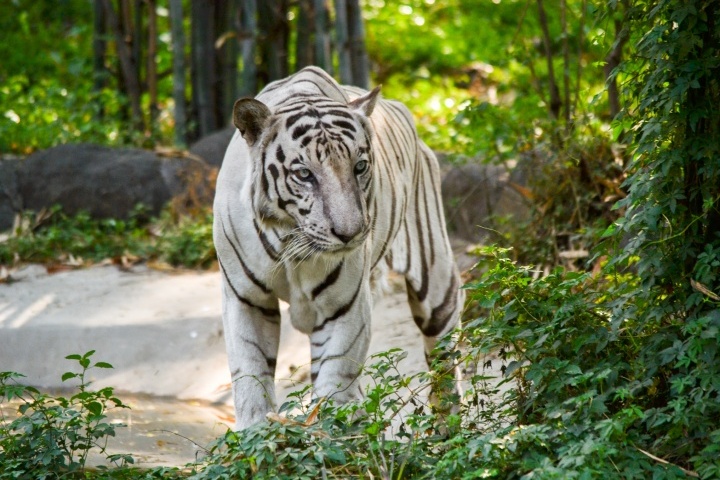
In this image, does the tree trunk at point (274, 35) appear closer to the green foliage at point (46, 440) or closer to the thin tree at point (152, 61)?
the thin tree at point (152, 61)

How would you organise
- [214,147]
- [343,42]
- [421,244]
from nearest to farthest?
[421,244] < [343,42] < [214,147]

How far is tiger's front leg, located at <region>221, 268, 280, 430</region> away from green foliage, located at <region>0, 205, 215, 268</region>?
3421 millimetres

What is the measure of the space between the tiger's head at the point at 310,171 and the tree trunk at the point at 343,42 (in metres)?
4.53

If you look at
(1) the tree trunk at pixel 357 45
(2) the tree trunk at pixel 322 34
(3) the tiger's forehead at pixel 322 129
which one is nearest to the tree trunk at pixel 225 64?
(2) the tree trunk at pixel 322 34

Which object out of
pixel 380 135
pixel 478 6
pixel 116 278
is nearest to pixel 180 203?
pixel 116 278

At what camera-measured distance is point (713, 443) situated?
3078 mm

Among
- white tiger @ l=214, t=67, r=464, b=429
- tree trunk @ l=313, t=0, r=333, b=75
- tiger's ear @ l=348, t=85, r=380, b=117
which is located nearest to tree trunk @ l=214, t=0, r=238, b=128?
tree trunk @ l=313, t=0, r=333, b=75

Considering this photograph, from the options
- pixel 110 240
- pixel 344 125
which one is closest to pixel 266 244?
pixel 344 125

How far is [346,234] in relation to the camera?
3775 mm

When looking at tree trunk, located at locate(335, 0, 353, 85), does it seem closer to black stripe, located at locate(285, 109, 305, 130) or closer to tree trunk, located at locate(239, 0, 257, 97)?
tree trunk, located at locate(239, 0, 257, 97)

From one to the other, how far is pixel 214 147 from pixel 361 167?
5.30 meters

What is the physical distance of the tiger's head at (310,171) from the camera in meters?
3.82

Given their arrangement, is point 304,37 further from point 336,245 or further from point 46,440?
point 46,440

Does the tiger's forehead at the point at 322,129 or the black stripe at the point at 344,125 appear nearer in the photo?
the tiger's forehead at the point at 322,129
